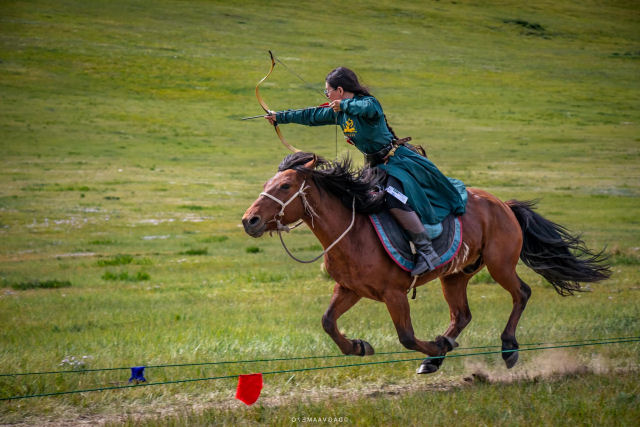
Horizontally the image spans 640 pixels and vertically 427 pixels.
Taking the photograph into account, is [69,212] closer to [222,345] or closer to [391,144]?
[222,345]

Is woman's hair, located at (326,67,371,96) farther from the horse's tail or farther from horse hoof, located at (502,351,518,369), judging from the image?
horse hoof, located at (502,351,518,369)

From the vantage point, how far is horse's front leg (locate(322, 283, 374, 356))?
23.3 ft

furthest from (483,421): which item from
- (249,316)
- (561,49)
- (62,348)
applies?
(561,49)

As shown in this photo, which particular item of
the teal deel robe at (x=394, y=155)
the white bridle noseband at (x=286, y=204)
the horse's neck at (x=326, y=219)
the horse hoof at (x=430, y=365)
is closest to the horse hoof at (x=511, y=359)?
the horse hoof at (x=430, y=365)

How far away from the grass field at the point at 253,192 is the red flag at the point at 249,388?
0.47ft

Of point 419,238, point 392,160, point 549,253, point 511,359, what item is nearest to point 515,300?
point 511,359

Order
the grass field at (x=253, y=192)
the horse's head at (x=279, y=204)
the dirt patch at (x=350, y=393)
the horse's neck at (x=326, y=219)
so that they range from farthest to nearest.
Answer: the grass field at (x=253, y=192) → the horse's neck at (x=326, y=219) → the dirt patch at (x=350, y=393) → the horse's head at (x=279, y=204)

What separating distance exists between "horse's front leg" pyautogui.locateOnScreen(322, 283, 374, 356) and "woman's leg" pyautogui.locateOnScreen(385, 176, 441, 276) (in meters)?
0.73

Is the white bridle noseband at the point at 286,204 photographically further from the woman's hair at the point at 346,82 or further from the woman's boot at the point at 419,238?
the woman's hair at the point at 346,82

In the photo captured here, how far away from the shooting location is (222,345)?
352 inches

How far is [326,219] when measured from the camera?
6918 mm

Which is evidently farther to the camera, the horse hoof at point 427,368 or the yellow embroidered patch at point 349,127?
the horse hoof at point 427,368

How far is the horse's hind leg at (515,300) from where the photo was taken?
7.84m

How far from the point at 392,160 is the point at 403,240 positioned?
0.91 meters
